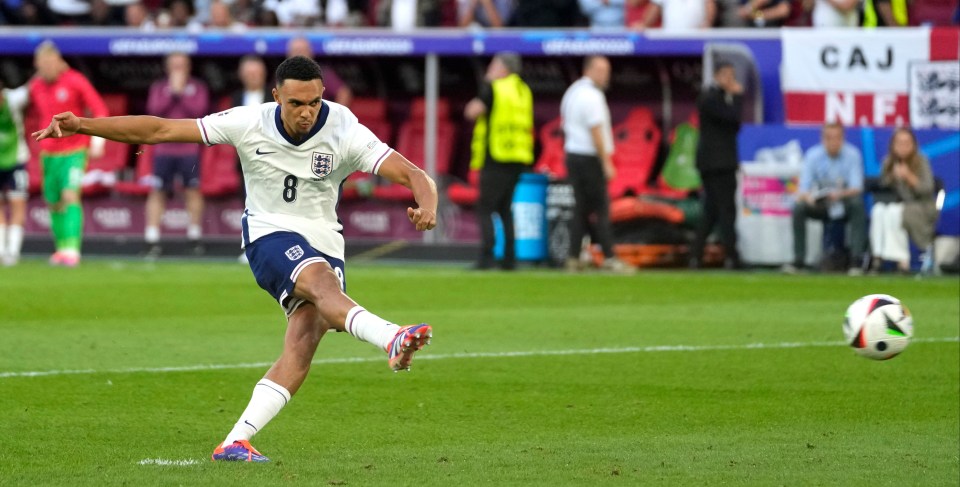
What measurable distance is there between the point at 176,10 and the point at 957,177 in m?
11.7

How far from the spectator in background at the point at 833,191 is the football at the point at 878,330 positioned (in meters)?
10.1

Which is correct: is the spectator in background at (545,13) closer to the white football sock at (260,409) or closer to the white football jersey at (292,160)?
the white football jersey at (292,160)

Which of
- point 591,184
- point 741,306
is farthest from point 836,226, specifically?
point 741,306

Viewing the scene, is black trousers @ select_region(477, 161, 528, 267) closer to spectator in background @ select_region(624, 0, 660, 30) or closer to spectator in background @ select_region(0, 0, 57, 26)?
spectator in background @ select_region(624, 0, 660, 30)

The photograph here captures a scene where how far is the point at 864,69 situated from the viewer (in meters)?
19.9

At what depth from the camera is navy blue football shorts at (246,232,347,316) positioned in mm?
7227

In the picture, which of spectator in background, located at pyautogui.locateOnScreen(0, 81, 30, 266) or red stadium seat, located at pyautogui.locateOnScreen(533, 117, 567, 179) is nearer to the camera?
spectator in background, located at pyautogui.locateOnScreen(0, 81, 30, 266)

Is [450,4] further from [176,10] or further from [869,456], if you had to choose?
[869,456]

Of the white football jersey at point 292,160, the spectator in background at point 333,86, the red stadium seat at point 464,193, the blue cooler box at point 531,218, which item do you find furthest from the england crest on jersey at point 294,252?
the red stadium seat at point 464,193

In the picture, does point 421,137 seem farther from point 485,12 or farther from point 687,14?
point 687,14

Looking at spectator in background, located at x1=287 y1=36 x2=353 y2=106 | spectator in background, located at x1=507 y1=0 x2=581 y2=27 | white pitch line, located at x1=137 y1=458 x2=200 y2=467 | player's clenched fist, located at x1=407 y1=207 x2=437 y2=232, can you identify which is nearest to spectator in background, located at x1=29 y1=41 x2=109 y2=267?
spectator in background, located at x1=287 y1=36 x2=353 y2=106

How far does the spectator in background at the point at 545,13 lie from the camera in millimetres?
22594

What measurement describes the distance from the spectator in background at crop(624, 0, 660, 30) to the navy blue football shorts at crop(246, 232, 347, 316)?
14868 millimetres

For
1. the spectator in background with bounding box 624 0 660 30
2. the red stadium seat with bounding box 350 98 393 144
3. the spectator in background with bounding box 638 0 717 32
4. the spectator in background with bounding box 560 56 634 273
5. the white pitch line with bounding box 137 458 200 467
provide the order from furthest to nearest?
the red stadium seat with bounding box 350 98 393 144
the spectator in background with bounding box 624 0 660 30
the spectator in background with bounding box 638 0 717 32
the spectator in background with bounding box 560 56 634 273
the white pitch line with bounding box 137 458 200 467
